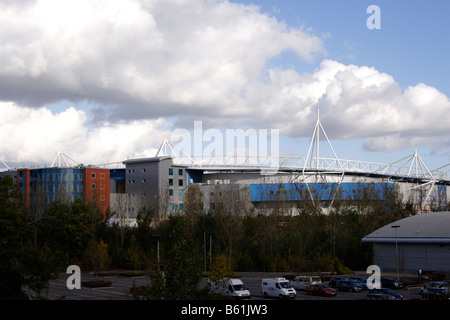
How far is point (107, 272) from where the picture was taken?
4422 centimetres

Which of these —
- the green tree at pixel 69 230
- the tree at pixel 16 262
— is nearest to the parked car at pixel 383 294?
the green tree at pixel 69 230

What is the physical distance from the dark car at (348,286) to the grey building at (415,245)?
21.6 feet

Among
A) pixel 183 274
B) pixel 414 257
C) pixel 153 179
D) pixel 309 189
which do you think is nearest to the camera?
pixel 183 274

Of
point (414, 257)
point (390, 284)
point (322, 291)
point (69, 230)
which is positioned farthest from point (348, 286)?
point (69, 230)

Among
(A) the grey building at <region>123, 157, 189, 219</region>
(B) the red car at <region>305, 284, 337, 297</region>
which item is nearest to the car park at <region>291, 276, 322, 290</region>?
(B) the red car at <region>305, 284, 337, 297</region>

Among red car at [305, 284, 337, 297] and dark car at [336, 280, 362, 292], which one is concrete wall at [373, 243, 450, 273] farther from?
red car at [305, 284, 337, 297]

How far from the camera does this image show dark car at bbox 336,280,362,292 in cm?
3030

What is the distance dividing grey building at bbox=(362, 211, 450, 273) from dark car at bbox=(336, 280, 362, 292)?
659 cm

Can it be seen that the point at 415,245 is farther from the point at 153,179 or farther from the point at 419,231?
the point at 153,179

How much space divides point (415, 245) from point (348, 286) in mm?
11678

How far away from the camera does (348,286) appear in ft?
100

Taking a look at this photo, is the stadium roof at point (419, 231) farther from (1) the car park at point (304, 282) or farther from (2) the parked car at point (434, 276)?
(1) the car park at point (304, 282)
